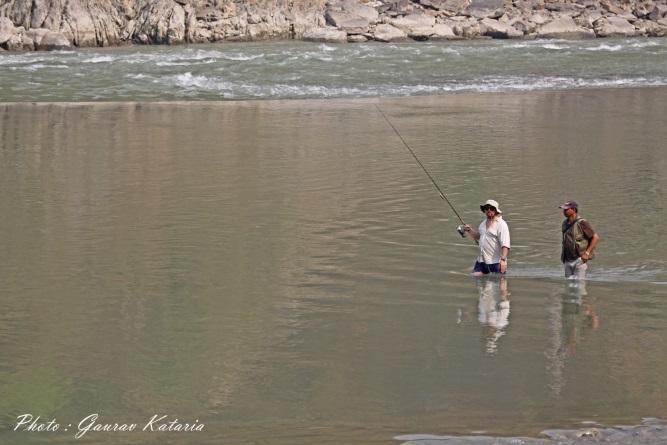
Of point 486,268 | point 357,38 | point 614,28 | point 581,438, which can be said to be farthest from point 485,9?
point 581,438

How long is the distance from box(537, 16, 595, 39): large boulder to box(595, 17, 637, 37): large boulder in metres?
0.39

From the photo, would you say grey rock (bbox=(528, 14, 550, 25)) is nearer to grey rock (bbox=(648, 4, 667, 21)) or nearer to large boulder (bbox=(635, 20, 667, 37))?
large boulder (bbox=(635, 20, 667, 37))

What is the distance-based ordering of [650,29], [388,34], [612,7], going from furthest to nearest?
[612,7]
[650,29]
[388,34]

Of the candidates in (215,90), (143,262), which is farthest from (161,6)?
(143,262)

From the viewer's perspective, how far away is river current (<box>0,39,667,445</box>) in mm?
8203

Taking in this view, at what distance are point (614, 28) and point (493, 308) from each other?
34.8 meters

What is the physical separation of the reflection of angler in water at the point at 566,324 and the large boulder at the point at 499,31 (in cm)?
3200

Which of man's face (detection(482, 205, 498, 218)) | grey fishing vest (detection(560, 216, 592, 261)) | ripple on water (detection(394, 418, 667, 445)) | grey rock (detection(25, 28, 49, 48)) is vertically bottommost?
ripple on water (detection(394, 418, 667, 445))

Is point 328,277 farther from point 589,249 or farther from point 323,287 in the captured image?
point 589,249

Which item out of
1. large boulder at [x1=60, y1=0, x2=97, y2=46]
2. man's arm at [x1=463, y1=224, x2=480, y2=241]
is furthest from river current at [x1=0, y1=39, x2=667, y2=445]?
large boulder at [x1=60, y1=0, x2=97, y2=46]

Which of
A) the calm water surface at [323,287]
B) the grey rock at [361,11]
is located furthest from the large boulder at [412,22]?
the calm water surface at [323,287]

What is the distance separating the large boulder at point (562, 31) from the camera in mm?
42891

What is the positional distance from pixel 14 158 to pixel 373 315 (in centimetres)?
→ 1012

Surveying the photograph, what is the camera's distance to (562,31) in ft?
141
